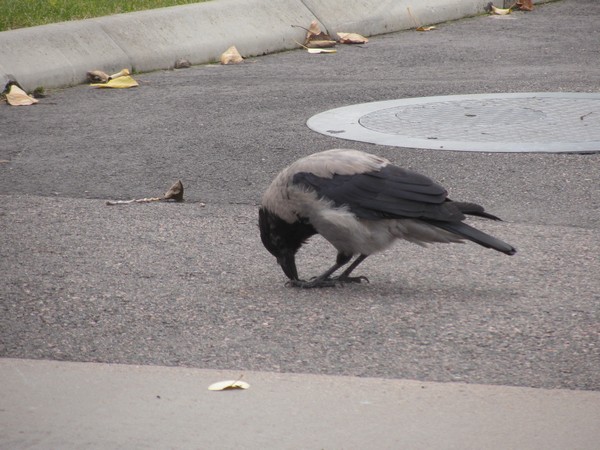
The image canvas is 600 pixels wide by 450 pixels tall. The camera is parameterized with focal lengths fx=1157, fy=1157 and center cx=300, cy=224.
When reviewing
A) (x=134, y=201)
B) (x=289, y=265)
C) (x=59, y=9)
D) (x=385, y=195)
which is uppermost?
(x=385, y=195)

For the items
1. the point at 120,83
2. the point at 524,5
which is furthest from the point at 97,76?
the point at 524,5

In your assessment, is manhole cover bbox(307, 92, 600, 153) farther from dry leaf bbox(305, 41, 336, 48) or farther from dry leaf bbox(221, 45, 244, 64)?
dry leaf bbox(305, 41, 336, 48)

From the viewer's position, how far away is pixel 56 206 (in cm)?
639

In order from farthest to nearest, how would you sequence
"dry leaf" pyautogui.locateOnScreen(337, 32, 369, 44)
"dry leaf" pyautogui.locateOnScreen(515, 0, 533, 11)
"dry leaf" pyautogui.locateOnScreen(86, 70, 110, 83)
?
1. "dry leaf" pyautogui.locateOnScreen(515, 0, 533, 11)
2. "dry leaf" pyautogui.locateOnScreen(337, 32, 369, 44)
3. "dry leaf" pyautogui.locateOnScreen(86, 70, 110, 83)

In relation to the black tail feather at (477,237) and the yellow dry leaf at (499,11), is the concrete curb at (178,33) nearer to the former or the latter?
the yellow dry leaf at (499,11)

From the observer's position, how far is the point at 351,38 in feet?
38.2

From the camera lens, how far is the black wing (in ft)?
16.0

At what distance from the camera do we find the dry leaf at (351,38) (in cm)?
1164

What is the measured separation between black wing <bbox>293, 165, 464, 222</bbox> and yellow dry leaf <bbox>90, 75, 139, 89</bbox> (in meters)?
5.08

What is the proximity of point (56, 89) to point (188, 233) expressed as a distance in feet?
14.0

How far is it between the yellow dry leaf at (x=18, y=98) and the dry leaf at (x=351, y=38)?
3652mm

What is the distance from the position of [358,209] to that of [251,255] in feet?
2.80

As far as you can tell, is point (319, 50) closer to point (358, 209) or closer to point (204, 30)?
point (204, 30)

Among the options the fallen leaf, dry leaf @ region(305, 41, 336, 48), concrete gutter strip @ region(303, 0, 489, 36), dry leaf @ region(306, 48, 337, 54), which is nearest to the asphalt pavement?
the fallen leaf
